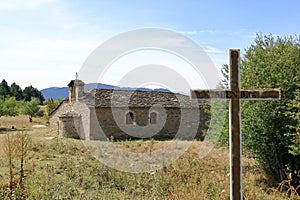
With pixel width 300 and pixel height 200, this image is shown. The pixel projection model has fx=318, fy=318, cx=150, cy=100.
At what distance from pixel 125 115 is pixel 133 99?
186 centimetres

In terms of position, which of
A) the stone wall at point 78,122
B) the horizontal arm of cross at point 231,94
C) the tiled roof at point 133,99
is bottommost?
the stone wall at point 78,122

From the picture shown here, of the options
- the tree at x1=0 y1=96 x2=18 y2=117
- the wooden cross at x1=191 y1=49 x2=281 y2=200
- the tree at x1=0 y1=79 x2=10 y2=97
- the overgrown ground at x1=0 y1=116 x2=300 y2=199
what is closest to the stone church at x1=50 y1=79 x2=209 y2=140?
the tree at x1=0 y1=96 x2=18 y2=117

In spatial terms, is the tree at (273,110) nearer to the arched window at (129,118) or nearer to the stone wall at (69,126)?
the arched window at (129,118)

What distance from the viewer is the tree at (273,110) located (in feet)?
37.9

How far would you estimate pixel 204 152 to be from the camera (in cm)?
1658

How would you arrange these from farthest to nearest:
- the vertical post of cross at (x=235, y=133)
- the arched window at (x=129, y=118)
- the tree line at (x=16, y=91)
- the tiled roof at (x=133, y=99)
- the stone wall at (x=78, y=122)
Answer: the tree line at (x=16, y=91), the arched window at (x=129, y=118), the tiled roof at (x=133, y=99), the stone wall at (x=78, y=122), the vertical post of cross at (x=235, y=133)

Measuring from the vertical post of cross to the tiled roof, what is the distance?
22094 millimetres

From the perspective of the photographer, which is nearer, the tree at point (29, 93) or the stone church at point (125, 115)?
the stone church at point (125, 115)

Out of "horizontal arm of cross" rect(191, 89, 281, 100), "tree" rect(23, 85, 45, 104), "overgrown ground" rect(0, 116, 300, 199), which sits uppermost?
"tree" rect(23, 85, 45, 104)

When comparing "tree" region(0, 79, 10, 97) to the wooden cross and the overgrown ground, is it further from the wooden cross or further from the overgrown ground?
the wooden cross

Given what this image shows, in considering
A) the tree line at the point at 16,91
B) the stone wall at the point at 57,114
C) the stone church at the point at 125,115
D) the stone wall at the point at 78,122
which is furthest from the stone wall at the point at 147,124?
the tree line at the point at 16,91

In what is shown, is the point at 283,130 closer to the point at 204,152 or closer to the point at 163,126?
the point at 204,152

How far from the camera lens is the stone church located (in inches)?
1034

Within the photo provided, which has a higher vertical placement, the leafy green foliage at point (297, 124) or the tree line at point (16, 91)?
the tree line at point (16, 91)
